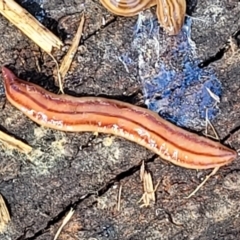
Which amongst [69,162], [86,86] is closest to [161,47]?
[86,86]

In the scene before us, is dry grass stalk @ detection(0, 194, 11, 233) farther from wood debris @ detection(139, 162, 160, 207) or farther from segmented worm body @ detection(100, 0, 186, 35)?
segmented worm body @ detection(100, 0, 186, 35)

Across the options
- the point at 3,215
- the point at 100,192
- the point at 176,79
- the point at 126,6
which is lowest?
the point at 3,215

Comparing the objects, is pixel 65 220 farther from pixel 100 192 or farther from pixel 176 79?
pixel 176 79

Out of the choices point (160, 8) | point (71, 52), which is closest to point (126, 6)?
point (160, 8)

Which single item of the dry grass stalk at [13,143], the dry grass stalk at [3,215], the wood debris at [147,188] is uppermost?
the dry grass stalk at [13,143]

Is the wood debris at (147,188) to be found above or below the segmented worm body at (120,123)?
below

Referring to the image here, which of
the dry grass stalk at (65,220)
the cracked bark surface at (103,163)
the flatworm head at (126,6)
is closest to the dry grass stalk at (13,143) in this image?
the cracked bark surface at (103,163)

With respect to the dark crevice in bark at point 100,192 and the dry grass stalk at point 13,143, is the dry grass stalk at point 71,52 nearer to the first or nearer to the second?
the dry grass stalk at point 13,143
